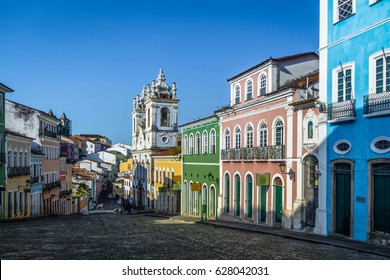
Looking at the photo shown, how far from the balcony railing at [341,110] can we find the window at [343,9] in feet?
9.69

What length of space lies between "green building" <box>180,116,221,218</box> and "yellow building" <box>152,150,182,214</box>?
2012 mm

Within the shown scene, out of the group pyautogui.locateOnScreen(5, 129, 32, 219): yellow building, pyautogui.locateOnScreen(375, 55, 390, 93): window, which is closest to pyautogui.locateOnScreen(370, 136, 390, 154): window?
pyautogui.locateOnScreen(375, 55, 390, 93): window

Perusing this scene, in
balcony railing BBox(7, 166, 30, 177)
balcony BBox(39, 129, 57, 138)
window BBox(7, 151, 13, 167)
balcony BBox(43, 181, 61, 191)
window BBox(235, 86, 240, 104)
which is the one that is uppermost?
window BBox(235, 86, 240, 104)

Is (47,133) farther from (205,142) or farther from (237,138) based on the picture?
(237,138)

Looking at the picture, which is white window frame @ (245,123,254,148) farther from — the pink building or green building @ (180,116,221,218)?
green building @ (180,116,221,218)

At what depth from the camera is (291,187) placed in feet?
64.6

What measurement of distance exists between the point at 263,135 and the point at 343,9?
7.66 meters

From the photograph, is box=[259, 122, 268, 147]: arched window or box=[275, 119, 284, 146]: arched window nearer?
box=[275, 119, 284, 146]: arched window

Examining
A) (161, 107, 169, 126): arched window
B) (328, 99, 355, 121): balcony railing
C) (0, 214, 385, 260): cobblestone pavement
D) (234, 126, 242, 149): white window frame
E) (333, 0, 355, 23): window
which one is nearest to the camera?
(0, 214, 385, 260): cobblestone pavement

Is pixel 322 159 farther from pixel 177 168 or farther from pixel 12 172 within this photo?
pixel 177 168

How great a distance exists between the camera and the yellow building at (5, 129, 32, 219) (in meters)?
30.2

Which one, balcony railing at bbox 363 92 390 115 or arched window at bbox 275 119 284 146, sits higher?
balcony railing at bbox 363 92 390 115

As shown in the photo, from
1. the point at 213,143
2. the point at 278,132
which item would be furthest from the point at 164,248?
the point at 213,143

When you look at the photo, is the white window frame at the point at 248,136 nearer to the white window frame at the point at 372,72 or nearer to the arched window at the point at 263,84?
the arched window at the point at 263,84
